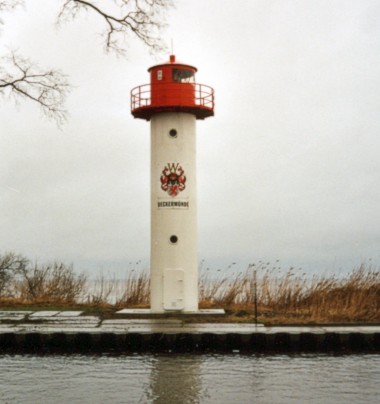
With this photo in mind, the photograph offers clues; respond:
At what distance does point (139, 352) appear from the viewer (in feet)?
45.5

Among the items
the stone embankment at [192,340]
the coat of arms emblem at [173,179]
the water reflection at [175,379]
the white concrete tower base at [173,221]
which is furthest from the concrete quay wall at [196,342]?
the coat of arms emblem at [173,179]

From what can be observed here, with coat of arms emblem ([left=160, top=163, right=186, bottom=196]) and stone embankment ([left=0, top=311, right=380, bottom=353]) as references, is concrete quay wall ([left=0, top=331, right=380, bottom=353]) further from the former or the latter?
coat of arms emblem ([left=160, top=163, right=186, bottom=196])

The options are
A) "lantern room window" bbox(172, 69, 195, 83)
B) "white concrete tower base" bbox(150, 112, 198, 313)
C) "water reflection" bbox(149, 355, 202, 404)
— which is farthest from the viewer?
"lantern room window" bbox(172, 69, 195, 83)

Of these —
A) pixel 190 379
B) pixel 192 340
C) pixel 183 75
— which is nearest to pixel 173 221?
pixel 183 75

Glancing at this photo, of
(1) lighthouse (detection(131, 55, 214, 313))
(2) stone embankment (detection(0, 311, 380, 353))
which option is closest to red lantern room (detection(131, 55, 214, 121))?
(1) lighthouse (detection(131, 55, 214, 313))

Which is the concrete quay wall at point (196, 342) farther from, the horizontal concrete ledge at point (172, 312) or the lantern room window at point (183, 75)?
the lantern room window at point (183, 75)

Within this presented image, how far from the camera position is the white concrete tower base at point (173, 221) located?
18781 millimetres

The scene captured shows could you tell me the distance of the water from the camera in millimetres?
10406

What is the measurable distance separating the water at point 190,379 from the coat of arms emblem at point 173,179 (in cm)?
616

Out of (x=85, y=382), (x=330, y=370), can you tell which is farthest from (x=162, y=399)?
(x=330, y=370)

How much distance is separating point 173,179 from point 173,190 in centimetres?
27

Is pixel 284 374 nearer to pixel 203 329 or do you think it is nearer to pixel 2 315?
pixel 203 329

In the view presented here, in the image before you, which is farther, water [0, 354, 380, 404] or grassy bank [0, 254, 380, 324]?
grassy bank [0, 254, 380, 324]

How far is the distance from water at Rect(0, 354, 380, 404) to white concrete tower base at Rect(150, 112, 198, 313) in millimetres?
5336
